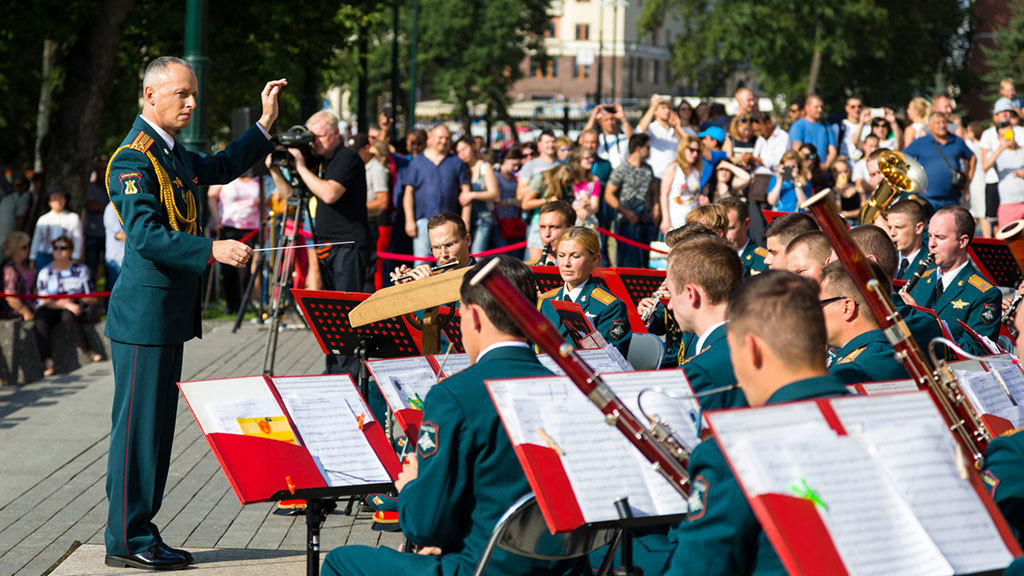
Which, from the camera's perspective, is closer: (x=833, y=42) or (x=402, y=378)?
(x=402, y=378)

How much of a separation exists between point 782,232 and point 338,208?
332 cm

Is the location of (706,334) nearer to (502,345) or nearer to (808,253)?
(502,345)

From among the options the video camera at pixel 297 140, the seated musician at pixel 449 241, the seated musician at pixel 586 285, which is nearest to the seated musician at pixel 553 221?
the seated musician at pixel 586 285

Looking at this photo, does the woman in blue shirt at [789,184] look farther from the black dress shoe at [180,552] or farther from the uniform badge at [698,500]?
the uniform badge at [698,500]

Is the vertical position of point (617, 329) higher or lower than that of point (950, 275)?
lower

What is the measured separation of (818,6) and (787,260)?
127 ft

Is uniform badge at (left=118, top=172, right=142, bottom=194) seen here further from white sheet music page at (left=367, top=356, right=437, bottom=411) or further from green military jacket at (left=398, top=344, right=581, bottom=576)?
green military jacket at (left=398, top=344, right=581, bottom=576)

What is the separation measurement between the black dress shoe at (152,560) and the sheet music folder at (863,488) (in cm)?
363

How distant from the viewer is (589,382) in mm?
3020

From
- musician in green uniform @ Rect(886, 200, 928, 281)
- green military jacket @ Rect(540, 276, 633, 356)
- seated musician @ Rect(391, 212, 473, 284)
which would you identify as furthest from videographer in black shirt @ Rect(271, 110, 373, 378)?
musician in green uniform @ Rect(886, 200, 928, 281)

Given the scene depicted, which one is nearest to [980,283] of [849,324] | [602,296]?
[602,296]

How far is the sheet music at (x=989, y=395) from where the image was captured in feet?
12.5

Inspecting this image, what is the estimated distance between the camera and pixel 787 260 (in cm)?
614

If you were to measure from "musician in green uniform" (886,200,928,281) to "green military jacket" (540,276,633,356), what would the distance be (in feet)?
6.98
